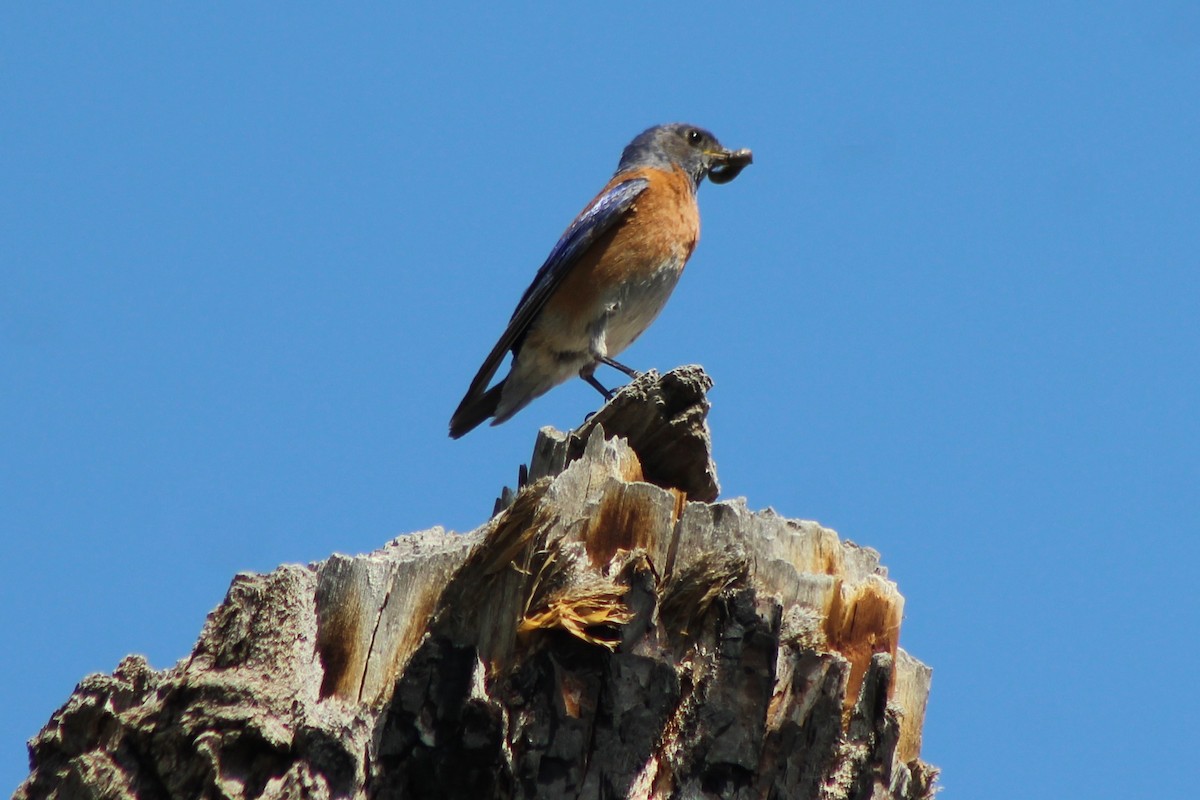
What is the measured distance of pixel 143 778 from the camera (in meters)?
4.38

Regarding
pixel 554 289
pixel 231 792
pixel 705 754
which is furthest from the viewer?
pixel 554 289

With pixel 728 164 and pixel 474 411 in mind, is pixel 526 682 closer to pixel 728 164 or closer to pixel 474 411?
pixel 474 411

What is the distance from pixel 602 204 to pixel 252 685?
620 centimetres

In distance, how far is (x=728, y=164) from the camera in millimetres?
11758

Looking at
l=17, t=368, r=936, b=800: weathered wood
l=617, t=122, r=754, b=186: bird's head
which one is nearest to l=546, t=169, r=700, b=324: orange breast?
l=617, t=122, r=754, b=186: bird's head

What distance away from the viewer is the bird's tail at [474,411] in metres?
9.84

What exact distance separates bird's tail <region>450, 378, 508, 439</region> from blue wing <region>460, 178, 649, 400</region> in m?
0.07

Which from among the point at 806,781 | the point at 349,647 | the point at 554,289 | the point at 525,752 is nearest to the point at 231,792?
the point at 349,647

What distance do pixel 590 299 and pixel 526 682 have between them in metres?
5.32

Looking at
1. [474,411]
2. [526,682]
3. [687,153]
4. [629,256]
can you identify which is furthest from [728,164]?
[526,682]

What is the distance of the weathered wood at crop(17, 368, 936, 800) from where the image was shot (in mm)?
4371

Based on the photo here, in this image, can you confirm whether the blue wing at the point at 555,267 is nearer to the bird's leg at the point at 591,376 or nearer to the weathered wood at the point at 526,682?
the bird's leg at the point at 591,376

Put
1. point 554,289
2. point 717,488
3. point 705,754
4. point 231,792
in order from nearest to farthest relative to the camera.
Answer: point 231,792
point 705,754
point 717,488
point 554,289

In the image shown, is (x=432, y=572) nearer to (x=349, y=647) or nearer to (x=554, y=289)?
(x=349, y=647)
